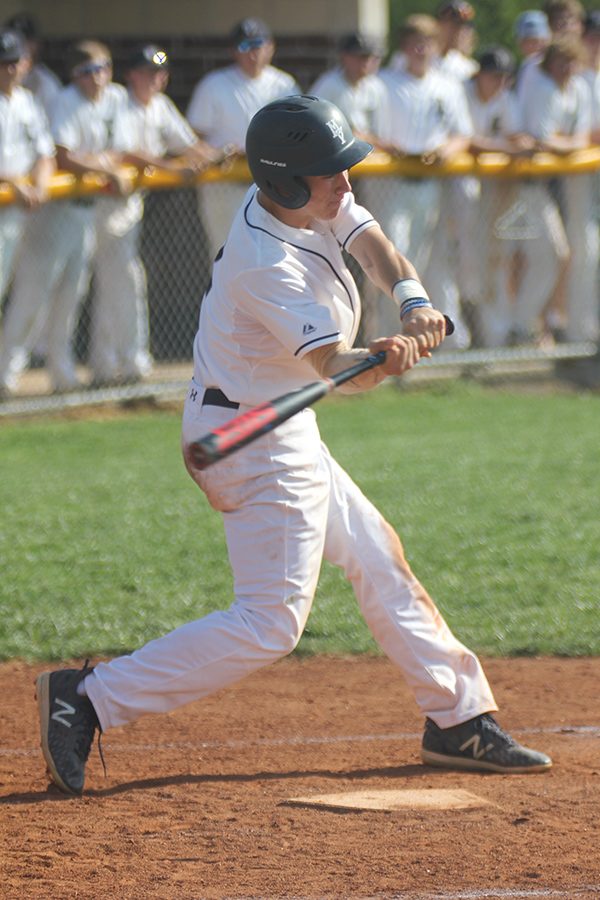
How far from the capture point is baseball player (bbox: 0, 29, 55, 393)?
9672mm

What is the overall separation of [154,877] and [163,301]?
24.9 ft

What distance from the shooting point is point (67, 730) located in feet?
14.8

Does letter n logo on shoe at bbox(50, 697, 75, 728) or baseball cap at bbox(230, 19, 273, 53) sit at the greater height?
baseball cap at bbox(230, 19, 273, 53)

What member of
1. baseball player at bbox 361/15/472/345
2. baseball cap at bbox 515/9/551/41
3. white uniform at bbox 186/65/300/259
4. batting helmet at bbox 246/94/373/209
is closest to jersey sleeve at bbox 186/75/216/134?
white uniform at bbox 186/65/300/259

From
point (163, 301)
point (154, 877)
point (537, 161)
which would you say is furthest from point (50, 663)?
point (537, 161)

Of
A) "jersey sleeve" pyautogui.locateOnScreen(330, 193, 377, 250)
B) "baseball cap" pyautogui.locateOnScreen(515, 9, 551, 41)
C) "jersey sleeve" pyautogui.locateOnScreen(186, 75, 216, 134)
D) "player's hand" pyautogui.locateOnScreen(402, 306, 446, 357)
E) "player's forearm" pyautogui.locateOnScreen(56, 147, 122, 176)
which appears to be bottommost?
"player's hand" pyautogui.locateOnScreen(402, 306, 446, 357)

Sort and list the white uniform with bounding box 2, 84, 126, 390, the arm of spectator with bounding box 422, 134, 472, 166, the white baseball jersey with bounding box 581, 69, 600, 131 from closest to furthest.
→ the white uniform with bounding box 2, 84, 126, 390, the arm of spectator with bounding box 422, 134, 472, 166, the white baseball jersey with bounding box 581, 69, 600, 131

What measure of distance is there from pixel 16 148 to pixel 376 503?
364cm

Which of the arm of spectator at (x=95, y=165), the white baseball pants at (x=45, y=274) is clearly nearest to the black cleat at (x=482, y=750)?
the white baseball pants at (x=45, y=274)

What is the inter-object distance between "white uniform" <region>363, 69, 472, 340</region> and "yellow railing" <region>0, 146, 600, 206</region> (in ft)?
0.34

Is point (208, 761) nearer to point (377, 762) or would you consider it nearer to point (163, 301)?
point (377, 762)

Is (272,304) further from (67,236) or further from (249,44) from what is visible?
(249,44)

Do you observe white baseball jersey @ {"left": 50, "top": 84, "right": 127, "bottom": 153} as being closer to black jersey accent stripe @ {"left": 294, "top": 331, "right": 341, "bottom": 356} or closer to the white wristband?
the white wristband

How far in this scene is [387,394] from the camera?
11281mm
